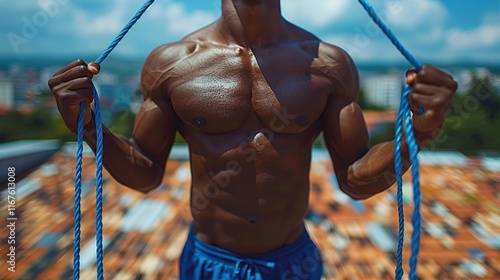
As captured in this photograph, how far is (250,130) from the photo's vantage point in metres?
1.42

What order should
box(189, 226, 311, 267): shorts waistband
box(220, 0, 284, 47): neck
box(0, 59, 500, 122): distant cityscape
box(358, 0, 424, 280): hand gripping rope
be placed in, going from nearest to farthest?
box(358, 0, 424, 280): hand gripping rope → box(220, 0, 284, 47): neck → box(189, 226, 311, 267): shorts waistband → box(0, 59, 500, 122): distant cityscape

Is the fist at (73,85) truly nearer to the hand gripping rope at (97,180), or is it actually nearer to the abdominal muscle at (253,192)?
the hand gripping rope at (97,180)

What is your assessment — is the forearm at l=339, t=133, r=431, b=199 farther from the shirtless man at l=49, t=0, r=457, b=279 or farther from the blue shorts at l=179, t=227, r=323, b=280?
the blue shorts at l=179, t=227, r=323, b=280

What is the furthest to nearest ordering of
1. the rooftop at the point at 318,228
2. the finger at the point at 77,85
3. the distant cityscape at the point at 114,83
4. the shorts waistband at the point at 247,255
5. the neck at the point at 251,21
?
the distant cityscape at the point at 114,83
the rooftop at the point at 318,228
the shorts waistband at the point at 247,255
the neck at the point at 251,21
the finger at the point at 77,85

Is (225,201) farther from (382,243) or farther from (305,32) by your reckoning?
(382,243)

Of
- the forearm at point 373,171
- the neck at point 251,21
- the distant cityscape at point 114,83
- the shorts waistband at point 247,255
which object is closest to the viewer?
the forearm at point 373,171

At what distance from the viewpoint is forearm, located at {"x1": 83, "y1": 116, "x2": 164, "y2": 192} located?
4.52 ft

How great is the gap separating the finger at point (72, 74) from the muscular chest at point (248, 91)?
0.30m

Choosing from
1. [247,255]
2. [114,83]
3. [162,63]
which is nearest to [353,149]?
[247,255]

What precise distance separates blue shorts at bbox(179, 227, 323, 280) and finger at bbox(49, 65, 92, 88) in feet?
2.38

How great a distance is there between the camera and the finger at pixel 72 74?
3.88ft

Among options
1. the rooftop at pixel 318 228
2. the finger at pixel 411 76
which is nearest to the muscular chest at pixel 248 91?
the finger at pixel 411 76

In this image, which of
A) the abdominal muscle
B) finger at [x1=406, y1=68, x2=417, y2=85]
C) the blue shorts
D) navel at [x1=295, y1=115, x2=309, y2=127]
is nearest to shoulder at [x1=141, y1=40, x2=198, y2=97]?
the abdominal muscle

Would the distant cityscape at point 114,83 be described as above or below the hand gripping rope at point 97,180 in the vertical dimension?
below
